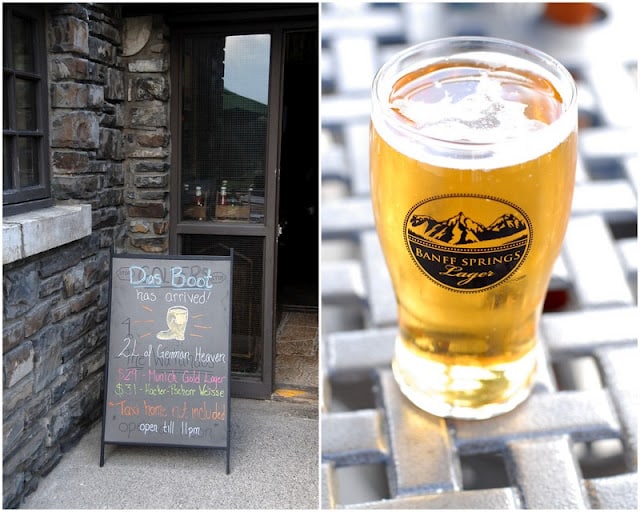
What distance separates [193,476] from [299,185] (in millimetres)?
3079

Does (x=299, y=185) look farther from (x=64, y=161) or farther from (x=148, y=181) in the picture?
(x=64, y=161)

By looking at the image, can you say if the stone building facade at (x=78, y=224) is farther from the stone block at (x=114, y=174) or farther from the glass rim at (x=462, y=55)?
the glass rim at (x=462, y=55)

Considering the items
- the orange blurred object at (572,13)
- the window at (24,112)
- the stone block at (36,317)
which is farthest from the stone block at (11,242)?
the orange blurred object at (572,13)

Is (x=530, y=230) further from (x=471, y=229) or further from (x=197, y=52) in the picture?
(x=197, y=52)

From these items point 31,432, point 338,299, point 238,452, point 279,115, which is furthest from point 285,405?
point 338,299

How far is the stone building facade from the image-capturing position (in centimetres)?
216

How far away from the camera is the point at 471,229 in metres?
0.84

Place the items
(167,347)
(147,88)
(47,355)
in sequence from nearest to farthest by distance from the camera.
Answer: (47,355)
(167,347)
(147,88)

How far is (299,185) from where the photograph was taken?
5074 mm

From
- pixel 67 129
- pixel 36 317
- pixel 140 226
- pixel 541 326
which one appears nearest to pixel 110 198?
pixel 140 226

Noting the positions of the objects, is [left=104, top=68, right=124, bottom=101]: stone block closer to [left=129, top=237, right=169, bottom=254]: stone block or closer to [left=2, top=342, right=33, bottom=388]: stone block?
[left=129, top=237, right=169, bottom=254]: stone block

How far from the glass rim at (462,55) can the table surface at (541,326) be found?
0.18m

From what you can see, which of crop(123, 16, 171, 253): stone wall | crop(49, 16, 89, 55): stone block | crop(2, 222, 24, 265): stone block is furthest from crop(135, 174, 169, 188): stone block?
crop(2, 222, 24, 265): stone block

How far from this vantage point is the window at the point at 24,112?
2215mm
